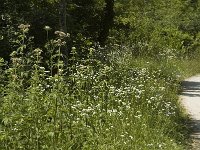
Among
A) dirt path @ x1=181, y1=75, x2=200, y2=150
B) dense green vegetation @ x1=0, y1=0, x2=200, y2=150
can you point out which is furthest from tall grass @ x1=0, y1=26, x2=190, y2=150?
dirt path @ x1=181, y1=75, x2=200, y2=150

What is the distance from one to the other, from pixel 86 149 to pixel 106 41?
51.5 feet

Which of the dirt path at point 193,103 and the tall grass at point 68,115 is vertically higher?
the tall grass at point 68,115

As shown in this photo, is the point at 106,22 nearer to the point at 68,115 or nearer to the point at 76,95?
the point at 76,95

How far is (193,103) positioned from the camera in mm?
14789

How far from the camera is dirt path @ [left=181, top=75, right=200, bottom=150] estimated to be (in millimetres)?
10312

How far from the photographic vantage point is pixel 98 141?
649 cm

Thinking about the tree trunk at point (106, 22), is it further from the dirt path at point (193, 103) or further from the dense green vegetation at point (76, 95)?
the dirt path at point (193, 103)

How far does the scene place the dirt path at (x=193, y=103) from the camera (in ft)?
33.8

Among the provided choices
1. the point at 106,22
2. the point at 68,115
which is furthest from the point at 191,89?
the point at 68,115

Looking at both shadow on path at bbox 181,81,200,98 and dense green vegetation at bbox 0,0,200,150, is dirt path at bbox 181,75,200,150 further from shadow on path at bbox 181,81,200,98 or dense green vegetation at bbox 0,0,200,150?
dense green vegetation at bbox 0,0,200,150

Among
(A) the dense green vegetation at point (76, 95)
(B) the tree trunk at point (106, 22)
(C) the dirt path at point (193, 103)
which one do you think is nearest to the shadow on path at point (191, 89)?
(C) the dirt path at point (193, 103)

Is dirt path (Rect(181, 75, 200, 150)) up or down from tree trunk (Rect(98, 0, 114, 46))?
down

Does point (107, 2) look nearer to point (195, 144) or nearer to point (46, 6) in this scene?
point (46, 6)

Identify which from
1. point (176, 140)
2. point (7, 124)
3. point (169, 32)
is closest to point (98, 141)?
point (7, 124)
